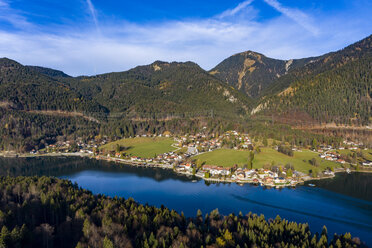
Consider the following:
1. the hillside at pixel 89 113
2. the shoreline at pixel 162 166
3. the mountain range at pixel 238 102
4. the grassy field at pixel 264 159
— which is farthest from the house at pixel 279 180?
the mountain range at pixel 238 102

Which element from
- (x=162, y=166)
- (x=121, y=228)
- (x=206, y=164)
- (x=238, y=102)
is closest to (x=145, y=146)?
(x=162, y=166)

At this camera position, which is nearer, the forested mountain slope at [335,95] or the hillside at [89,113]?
the forested mountain slope at [335,95]

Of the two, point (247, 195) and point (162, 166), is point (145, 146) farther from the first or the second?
point (247, 195)

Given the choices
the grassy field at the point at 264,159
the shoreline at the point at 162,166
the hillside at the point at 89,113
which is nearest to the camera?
the shoreline at the point at 162,166

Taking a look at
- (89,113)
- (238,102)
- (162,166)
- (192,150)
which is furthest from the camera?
(238,102)

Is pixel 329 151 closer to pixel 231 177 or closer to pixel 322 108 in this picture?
pixel 231 177

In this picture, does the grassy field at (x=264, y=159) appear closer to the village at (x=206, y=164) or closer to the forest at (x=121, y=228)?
the village at (x=206, y=164)
